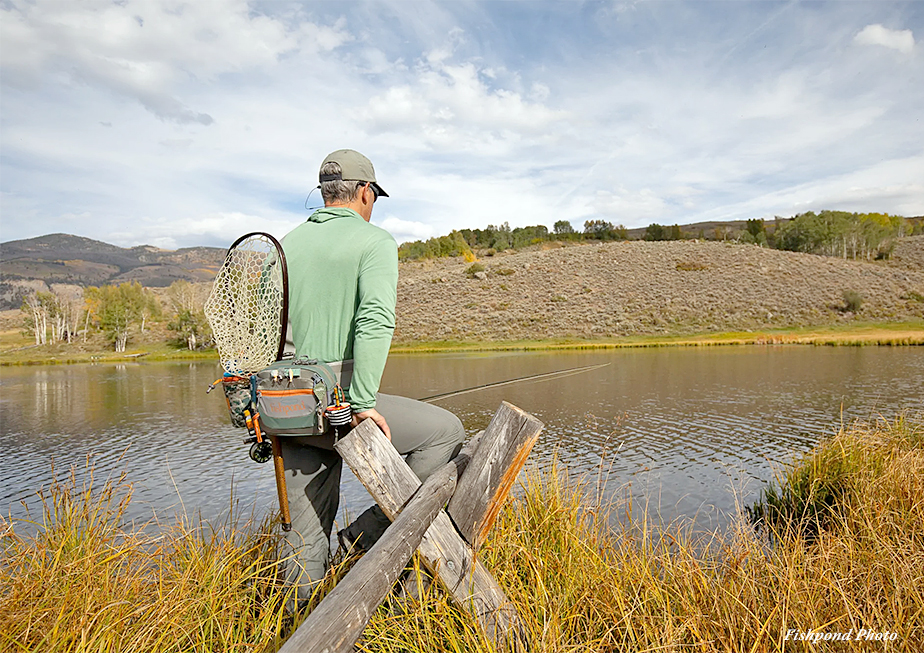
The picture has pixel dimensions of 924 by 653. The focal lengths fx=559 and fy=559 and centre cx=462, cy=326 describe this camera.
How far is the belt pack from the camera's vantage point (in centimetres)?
234

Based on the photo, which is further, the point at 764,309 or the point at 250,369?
the point at 764,309

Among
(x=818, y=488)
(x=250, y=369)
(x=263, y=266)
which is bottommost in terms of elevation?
(x=818, y=488)

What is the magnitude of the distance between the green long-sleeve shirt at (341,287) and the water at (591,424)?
2.43 meters

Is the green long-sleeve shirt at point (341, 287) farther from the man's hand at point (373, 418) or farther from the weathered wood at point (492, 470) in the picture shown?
the weathered wood at point (492, 470)

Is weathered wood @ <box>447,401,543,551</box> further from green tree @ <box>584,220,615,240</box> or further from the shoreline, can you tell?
green tree @ <box>584,220,615,240</box>

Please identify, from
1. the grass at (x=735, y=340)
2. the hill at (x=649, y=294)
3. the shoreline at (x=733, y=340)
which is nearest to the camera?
the shoreline at (x=733, y=340)

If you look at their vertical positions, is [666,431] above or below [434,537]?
below

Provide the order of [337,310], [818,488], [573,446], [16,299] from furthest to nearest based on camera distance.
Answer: [16,299], [573,446], [818,488], [337,310]

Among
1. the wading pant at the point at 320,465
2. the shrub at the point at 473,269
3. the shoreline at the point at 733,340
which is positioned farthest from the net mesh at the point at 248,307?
the shrub at the point at 473,269

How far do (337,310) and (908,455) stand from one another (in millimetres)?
5966

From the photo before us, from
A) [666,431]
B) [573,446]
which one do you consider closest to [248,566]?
[573,446]

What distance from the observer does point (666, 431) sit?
11867mm

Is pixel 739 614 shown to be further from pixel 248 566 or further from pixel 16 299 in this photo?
pixel 16 299

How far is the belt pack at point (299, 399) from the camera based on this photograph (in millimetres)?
2342
